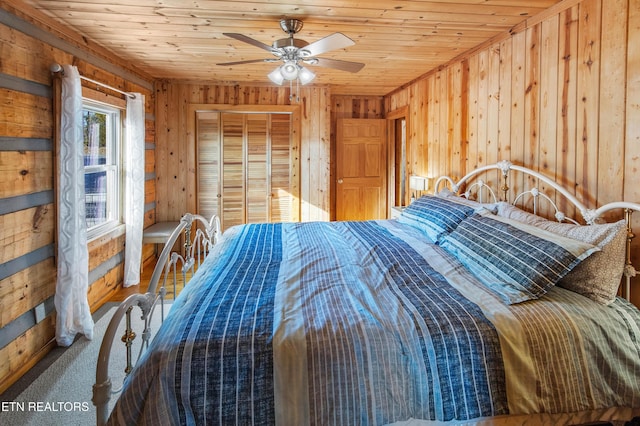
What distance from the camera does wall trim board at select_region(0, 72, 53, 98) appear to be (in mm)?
2332

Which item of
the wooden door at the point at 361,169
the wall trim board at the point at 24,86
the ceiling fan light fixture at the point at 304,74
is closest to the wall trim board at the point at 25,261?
the wall trim board at the point at 24,86

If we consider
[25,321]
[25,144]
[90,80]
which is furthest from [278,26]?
[25,321]

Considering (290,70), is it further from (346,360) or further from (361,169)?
(361,169)

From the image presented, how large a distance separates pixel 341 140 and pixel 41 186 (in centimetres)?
398

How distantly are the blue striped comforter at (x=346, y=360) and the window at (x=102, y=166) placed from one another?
2457 mm

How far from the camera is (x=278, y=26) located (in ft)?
9.59

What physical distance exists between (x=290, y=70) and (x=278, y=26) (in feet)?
1.34

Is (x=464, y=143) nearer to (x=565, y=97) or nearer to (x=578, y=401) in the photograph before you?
(x=565, y=97)

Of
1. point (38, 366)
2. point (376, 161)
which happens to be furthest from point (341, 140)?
point (38, 366)

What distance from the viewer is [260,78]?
197 inches

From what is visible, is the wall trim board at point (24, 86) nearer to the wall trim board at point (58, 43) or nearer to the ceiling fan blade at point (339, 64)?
the wall trim board at point (58, 43)

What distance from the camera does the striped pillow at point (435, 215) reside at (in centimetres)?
270

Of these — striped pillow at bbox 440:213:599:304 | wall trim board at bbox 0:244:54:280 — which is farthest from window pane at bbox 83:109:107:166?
Result: striped pillow at bbox 440:213:599:304

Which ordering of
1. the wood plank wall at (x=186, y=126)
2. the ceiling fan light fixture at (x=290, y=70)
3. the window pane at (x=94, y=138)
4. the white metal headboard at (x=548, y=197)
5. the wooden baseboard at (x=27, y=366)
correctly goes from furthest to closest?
the wood plank wall at (x=186, y=126), the window pane at (x=94, y=138), the ceiling fan light fixture at (x=290, y=70), the wooden baseboard at (x=27, y=366), the white metal headboard at (x=548, y=197)
